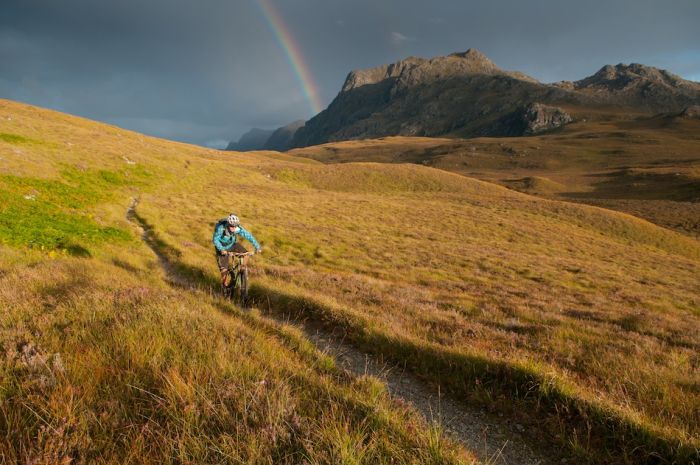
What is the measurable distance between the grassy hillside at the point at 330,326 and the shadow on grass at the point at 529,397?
0.09 feet

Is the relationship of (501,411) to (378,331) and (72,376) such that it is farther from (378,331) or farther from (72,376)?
(72,376)

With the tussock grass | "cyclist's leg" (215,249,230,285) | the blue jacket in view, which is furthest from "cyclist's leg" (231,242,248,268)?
the tussock grass

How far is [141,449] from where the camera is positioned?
261 cm

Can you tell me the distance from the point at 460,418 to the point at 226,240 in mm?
8373

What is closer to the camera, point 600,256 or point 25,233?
point 25,233

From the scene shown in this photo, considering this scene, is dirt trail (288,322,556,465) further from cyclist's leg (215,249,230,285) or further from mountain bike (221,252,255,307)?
cyclist's leg (215,249,230,285)

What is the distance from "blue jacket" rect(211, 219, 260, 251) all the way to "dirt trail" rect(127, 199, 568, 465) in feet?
14.5

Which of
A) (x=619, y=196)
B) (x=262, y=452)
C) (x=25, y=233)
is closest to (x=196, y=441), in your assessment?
(x=262, y=452)

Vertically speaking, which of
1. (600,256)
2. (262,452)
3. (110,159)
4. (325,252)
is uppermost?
(110,159)

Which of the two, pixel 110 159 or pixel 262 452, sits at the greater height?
pixel 110 159

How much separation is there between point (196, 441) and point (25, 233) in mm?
15422

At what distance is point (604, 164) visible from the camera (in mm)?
135625

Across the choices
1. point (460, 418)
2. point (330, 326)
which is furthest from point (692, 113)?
point (460, 418)

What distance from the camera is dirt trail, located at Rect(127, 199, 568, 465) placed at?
420 cm
